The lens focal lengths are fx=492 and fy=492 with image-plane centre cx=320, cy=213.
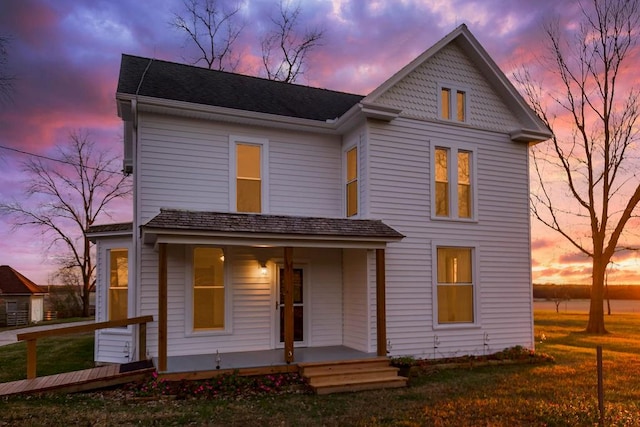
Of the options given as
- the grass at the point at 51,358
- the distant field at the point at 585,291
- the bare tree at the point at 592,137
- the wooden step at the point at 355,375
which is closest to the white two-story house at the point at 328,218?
the wooden step at the point at 355,375

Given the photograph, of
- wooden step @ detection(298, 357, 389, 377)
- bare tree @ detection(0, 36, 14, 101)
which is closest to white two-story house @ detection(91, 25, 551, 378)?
wooden step @ detection(298, 357, 389, 377)

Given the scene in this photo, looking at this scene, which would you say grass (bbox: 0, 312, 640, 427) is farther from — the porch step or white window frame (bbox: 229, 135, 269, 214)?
white window frame (bbox: 229, 135, 269, 214)

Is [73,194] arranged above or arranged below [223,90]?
below

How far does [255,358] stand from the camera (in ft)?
32.3

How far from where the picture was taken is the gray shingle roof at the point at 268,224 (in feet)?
29.6

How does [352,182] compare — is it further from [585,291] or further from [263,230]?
[585,291]

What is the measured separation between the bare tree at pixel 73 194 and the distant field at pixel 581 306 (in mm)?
32805

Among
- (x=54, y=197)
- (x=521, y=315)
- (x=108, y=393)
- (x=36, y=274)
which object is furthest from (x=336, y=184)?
(x=36, y=274)

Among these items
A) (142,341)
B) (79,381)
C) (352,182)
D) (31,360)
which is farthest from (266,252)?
(31,360)

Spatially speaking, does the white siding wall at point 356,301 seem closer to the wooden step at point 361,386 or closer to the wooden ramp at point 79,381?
the wooden step at point 361,386

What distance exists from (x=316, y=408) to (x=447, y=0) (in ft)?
38.3

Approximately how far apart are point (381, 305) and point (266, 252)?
2859mm

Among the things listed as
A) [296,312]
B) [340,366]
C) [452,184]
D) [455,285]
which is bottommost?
[340,366]

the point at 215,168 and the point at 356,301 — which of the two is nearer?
the point at 215,168
